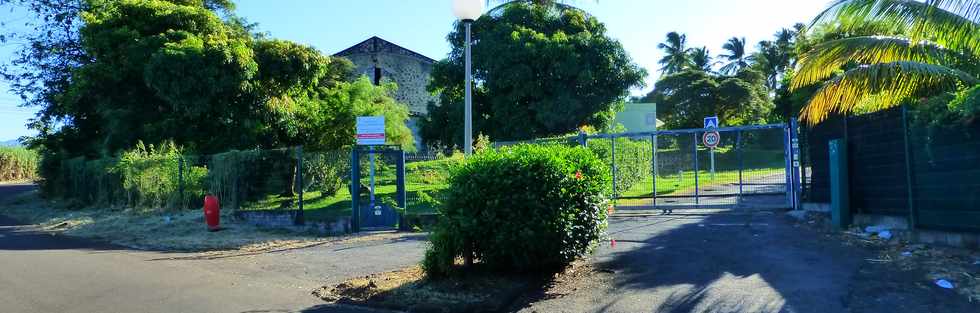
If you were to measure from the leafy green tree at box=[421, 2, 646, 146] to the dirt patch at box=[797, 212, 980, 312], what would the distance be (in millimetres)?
19966

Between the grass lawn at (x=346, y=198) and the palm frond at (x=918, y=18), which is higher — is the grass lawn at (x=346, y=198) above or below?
below

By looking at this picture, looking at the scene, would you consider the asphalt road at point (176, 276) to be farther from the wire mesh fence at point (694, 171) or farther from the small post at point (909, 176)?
the small post at point (909, 176)

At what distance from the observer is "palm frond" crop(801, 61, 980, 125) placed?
10.5 meters

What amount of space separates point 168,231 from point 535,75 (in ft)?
56.7

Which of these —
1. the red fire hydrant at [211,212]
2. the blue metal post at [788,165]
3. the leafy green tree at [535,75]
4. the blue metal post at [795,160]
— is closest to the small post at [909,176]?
the blue metal post at [795,160]

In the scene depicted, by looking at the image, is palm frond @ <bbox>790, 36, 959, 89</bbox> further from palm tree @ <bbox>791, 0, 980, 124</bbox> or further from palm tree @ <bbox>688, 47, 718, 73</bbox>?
palm tree @ <bbox>688, 47, 718, 73</bbox>

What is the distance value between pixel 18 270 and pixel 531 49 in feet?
69.5

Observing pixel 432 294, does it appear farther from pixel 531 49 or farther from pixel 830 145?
pixel 531 49

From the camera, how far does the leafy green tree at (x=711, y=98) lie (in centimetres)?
5019

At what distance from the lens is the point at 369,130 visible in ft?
49.0

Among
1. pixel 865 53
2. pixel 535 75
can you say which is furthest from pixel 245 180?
pixel 535 75

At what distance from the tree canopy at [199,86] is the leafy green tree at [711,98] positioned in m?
33.8

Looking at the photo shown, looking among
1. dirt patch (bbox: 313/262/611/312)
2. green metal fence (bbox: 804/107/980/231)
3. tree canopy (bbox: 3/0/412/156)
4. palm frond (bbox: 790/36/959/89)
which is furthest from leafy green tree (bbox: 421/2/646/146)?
dirt patch (bbox: 313/262/611/312)

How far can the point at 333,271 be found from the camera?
959cm
